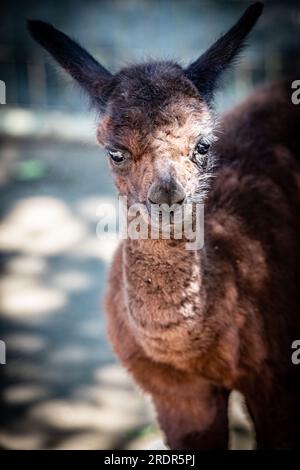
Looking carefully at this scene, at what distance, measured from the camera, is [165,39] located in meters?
7.25

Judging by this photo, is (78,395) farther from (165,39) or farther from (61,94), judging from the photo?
(165,39)

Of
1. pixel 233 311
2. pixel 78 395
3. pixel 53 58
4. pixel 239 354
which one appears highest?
pixel 53 58

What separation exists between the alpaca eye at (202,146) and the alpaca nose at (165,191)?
0.28 metres

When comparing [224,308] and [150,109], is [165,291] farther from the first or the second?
[150,109]

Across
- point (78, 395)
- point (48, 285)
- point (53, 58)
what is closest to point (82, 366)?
point (78, 395)

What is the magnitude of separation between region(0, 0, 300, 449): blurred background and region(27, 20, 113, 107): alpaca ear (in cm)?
14

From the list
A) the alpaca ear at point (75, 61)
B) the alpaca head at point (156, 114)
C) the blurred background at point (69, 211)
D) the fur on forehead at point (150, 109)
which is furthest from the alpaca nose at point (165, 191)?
the blurred background at point (69, 211)

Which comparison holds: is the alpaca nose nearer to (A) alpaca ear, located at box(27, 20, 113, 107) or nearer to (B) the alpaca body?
(B) the alpaca body

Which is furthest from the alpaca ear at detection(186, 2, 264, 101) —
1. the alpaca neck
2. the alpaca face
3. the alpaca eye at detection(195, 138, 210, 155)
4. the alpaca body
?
the alpaca neck

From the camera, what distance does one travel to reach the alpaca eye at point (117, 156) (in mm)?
2699

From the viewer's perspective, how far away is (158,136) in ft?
8.52

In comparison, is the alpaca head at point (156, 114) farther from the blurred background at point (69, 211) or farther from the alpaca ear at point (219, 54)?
the blurred background at point (69, 211)

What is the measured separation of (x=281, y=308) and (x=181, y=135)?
1.00 meters

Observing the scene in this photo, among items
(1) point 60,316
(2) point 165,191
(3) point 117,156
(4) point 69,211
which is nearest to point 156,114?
(3) point 117,156
